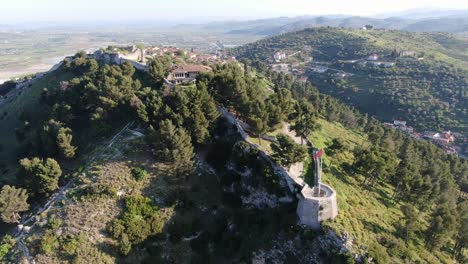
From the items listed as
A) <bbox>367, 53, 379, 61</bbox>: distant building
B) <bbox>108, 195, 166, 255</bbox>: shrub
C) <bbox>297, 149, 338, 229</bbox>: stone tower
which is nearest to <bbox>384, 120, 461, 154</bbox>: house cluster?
<bbox>367, 53, 379, 61</bbox>: distant building

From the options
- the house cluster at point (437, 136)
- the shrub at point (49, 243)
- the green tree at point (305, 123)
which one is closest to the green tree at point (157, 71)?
the green tree at point (305, 123)

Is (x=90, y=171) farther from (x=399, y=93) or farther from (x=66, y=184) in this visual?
(x=399, y=93)

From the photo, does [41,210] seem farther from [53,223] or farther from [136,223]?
[136,223]

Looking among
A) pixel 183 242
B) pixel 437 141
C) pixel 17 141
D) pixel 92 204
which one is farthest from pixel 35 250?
pixel 437 141

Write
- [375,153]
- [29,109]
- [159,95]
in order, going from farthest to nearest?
1. [29,109]
2. [159,95]
3. [375,153]

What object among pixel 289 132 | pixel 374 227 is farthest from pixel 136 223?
pixel 289 132

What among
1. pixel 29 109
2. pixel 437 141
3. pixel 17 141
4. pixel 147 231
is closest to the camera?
pixel 147 231
